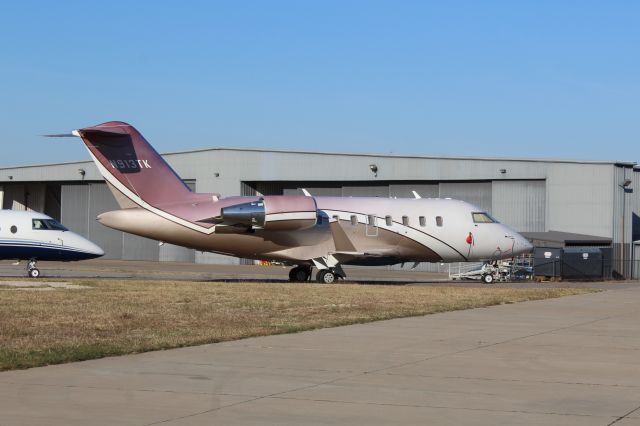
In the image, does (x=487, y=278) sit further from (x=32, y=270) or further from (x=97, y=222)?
(x=97, y=222)

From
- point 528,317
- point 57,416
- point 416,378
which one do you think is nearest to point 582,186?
point 528,317

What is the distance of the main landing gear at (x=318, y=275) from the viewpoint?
122ft

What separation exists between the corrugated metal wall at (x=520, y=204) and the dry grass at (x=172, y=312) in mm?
24935

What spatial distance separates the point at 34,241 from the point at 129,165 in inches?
217

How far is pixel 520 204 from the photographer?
56.9 metres

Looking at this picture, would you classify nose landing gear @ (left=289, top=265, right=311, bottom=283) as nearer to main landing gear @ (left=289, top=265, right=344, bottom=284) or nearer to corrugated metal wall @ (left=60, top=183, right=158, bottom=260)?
main landing gear @ (left=289, top=265, right=344, bottom=284)

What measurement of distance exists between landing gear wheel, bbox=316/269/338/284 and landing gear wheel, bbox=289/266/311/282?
6.05 ft

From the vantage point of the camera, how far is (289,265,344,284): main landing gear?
37250 millimetres

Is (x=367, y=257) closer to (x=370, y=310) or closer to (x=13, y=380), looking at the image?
(x=370, y=310)

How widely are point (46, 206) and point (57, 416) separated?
74.6 m

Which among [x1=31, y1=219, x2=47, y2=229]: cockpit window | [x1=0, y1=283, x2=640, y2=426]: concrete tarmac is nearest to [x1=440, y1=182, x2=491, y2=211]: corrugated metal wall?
[x1=31, y1=219, x2=47, y2=229]: cockpit window

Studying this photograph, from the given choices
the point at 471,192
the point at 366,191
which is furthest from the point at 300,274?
the point at 366,191

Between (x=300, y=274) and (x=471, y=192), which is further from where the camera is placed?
(x=471, y=192)

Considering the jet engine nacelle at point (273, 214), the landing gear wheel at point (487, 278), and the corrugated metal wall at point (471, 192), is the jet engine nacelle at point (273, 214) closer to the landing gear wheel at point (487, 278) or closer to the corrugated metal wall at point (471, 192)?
the landing gear wheel at point (487, 278)
